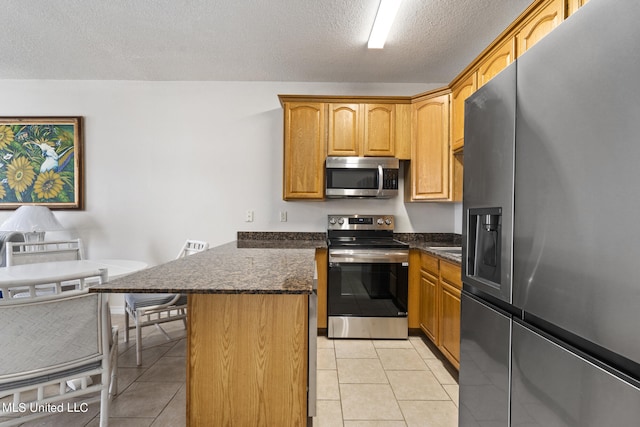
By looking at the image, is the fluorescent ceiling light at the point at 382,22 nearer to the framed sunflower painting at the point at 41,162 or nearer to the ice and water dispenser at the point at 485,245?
the ice and water dispenser at the point at 485,245

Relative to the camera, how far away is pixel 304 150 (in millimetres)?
3062

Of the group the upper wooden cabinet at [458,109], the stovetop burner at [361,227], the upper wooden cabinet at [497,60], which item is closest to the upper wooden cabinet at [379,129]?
the upper wooden cabinet at [458,109]

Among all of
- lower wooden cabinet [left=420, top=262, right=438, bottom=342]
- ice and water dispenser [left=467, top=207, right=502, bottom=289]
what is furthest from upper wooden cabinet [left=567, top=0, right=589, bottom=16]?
lower wooden cabinet [left=420, top=262, right=438, bottom=342]

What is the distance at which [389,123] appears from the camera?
3.07m

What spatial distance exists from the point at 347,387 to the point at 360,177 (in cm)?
180

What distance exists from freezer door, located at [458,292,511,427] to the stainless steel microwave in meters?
1.88

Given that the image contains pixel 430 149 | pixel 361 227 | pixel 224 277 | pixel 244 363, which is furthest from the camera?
pixel 361 227

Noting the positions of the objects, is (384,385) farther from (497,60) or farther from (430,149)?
(497,60)

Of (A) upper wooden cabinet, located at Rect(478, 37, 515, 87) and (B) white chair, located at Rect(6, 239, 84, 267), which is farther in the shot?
(B) white chair, located at Rect(6, 239, 84, 267)

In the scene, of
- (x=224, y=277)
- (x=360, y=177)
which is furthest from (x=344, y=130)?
(x=224, y=277)

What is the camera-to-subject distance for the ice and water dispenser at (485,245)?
3.34ft

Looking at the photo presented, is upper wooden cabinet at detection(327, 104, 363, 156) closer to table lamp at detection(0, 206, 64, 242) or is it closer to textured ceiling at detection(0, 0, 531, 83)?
textured ceiling at detection(0, 0, 531, 83)

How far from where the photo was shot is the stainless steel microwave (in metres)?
3.02

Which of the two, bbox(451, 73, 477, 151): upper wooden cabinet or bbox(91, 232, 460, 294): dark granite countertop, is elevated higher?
bbox(451, 73, 477, 151): upper wooden cabinet
